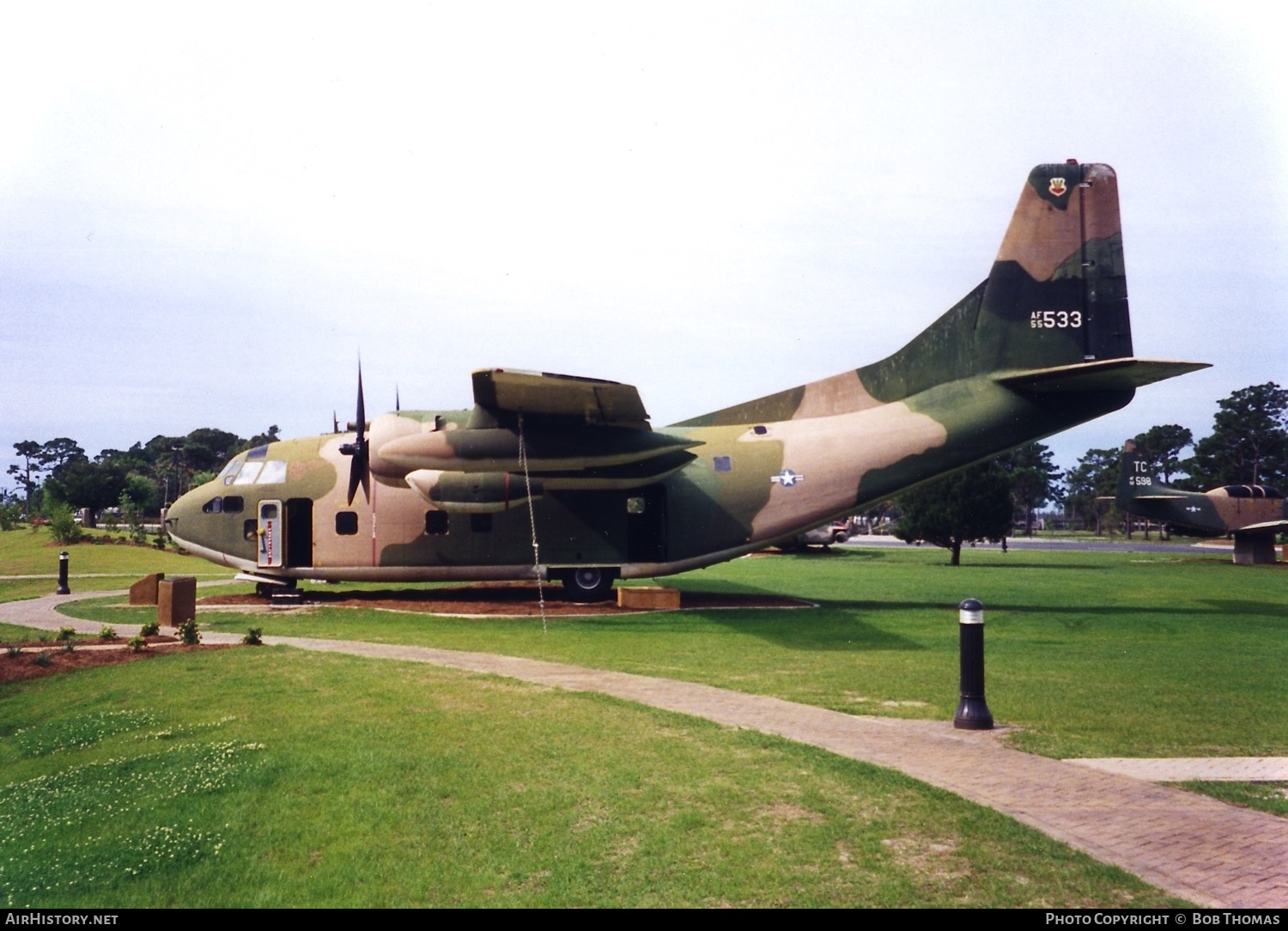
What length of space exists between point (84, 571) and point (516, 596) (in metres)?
22.8

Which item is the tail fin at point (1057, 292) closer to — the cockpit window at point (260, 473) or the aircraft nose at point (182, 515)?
the cockpit window at point (260, 473)

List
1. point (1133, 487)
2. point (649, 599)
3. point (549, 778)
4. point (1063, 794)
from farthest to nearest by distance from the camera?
point (1133, 487), point (649, 599), point (549, 778), point (1063, 794)

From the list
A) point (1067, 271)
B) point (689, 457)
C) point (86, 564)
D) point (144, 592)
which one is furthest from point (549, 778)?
point (86, 564)

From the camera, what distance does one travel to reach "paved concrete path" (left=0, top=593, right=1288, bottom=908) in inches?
219

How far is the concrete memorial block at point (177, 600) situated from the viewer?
56.0ft

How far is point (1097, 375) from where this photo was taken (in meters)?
20.1

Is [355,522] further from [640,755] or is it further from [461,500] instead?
[640,755]

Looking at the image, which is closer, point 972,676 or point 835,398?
point 972,676

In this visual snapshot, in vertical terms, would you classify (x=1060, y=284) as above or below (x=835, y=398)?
above

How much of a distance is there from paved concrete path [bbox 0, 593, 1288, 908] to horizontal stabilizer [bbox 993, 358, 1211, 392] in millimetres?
12630

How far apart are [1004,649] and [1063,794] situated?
8.53 m

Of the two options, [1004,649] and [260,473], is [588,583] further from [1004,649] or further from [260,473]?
[1004,649]

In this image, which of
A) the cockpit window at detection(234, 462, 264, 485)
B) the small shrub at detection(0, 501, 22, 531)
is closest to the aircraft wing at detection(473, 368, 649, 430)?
the cockpit window at detection(234, 462, 264, 485)

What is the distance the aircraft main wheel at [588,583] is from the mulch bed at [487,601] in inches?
9.5
